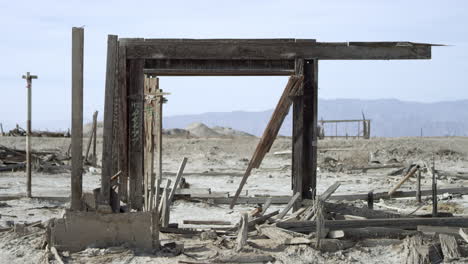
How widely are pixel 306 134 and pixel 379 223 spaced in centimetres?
206

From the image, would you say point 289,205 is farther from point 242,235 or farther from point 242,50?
point 242,50

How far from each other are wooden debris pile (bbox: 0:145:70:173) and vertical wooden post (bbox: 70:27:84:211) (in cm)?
1528

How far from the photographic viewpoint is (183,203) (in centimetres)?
1587

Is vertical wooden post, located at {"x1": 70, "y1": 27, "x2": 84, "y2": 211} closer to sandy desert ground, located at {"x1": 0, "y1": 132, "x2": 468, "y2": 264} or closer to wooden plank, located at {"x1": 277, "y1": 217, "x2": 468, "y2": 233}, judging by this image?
sandy desert ground, located at {"x1": 0, "y1": 132, "x2": 468, "y2": 264}

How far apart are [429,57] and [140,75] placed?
481 centimetres

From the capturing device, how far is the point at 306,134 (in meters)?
11.2

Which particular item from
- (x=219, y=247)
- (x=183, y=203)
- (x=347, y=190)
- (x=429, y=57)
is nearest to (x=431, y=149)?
(x=347, y=190)

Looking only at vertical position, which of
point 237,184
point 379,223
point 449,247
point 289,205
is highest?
point 289,205

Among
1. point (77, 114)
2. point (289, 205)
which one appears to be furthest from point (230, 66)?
point (77, 114)

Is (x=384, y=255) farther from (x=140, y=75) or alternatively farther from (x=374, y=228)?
(x=140, y=75)

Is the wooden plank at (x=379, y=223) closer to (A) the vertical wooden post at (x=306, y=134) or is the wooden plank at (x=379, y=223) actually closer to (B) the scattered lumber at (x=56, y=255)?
(A) the vertical wooden post at (x=306, y=134)

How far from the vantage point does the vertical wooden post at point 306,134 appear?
11070mm

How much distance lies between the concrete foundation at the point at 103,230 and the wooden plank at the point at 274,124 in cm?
204

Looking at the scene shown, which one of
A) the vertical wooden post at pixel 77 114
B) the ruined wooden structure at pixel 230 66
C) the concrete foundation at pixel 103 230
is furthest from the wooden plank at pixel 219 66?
the concrete foundation at pixel 103 230
